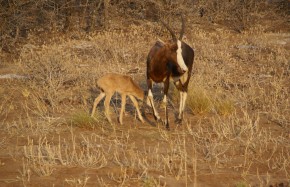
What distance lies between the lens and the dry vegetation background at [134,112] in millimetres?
5613

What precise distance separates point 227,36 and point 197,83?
857 centimetres

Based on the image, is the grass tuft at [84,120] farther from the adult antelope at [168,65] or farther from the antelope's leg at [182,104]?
the antelope's leg at [182,104]

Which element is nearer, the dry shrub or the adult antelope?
the adult antelope

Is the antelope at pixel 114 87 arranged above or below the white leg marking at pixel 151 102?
above

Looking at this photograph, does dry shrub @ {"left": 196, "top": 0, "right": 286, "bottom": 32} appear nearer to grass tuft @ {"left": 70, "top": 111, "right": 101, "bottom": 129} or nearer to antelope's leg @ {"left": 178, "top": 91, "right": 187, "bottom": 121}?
antelope's leg @ {"left": 178, "top": 91, "right": 187, "bottom": 121}

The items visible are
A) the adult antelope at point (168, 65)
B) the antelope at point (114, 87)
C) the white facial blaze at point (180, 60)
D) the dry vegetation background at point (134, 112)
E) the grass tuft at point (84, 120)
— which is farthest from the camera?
the antelope at point (114, 87)

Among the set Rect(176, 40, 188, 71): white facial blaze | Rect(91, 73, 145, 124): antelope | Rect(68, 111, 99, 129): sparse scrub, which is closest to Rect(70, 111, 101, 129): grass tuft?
Rect(68, 111, 99, 129): sparse scrub

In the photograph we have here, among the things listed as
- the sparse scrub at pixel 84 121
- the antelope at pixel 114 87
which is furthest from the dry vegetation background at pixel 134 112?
the antelope at pixel 114 87

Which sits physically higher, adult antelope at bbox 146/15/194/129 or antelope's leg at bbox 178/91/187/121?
adult antelope at bbox 146/15/194/129

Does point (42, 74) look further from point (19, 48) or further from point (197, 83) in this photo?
point (19, 48)

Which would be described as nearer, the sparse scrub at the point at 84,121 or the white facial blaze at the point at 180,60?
the sparse scrub at the point at 84,121

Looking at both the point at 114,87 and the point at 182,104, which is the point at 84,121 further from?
the point at 182,104

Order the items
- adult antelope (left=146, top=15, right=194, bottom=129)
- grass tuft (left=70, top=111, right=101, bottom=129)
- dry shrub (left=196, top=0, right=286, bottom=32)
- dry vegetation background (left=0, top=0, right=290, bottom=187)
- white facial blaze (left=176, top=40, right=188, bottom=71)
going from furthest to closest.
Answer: dry shrub (left=196, top=0, right=286, bottom=32) → adult antelope (left=146, top=15, right=194, bottom=129) → white facial blaze (left=176, top=40, right=188, bottom=71) → grass tuft (left=70, top=111, right=101, bottom=129) → dry vegetation background (left=0, top=0, right=290, bottom=187)

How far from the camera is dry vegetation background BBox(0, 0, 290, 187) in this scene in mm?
5613
